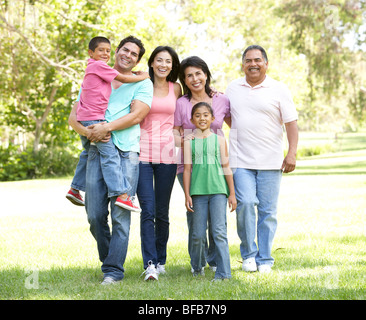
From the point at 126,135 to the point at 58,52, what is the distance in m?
18.9

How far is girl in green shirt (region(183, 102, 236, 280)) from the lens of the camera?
17.8 feet

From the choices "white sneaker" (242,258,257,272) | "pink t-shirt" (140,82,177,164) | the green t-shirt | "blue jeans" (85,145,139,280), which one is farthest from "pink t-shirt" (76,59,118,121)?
"white sneaker" (242,258,257,272)

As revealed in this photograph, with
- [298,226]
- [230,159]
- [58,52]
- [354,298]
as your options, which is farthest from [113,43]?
[354,298]

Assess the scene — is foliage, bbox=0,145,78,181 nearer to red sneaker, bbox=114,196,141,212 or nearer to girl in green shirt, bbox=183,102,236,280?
girl in green shirt, bbox=183,102,236,280

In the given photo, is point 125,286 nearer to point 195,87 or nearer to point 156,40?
point 195,87

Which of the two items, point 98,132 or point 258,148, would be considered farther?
point 258,148

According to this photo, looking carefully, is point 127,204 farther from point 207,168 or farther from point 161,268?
point 161,268

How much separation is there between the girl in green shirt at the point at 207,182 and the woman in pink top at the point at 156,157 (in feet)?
0.73

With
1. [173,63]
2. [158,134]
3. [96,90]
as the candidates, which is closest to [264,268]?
[158,134]

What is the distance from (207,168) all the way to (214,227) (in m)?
0.56

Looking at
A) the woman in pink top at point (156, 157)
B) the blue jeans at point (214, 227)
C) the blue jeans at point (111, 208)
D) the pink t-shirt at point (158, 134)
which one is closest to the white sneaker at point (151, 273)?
the woman in pink top at point (156, 157)

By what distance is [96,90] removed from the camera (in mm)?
5129

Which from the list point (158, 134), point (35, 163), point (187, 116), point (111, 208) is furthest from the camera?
point (35, 163)

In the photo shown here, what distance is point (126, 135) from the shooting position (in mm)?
5320
